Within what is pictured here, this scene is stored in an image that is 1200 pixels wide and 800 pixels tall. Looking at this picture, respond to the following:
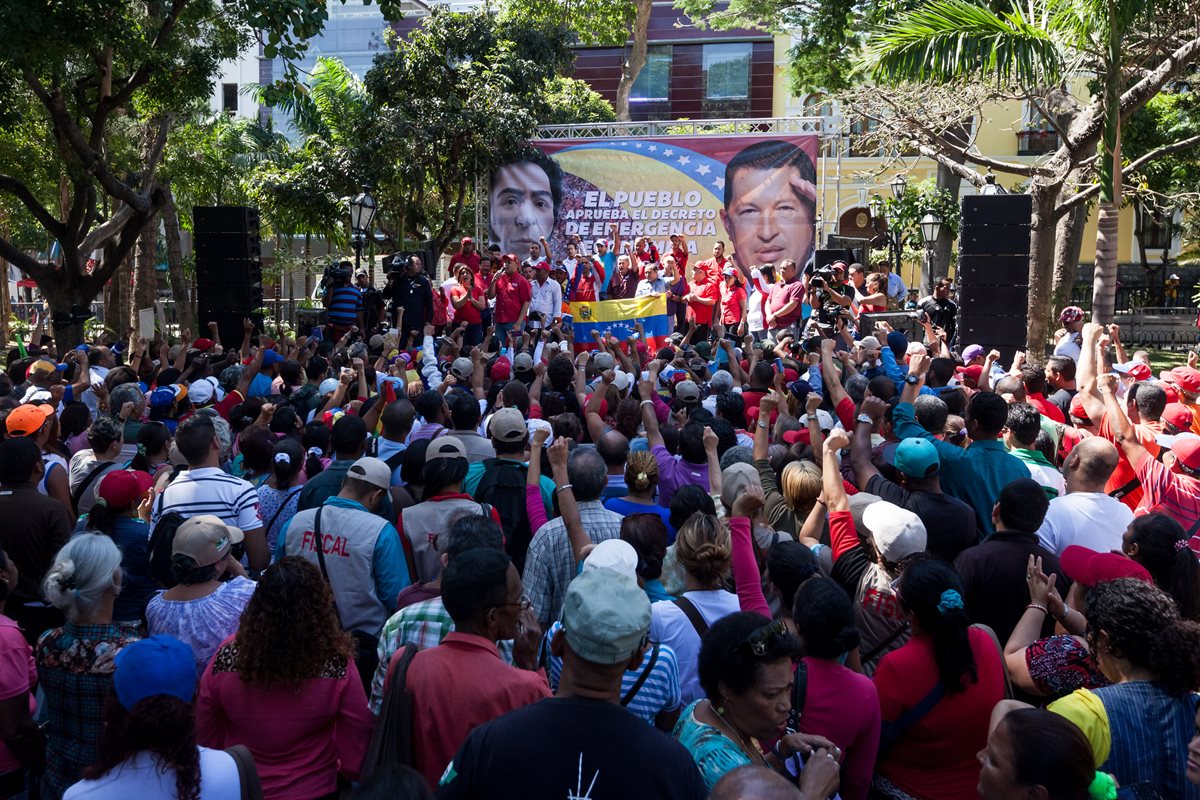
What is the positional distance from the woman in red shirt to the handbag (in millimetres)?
12086

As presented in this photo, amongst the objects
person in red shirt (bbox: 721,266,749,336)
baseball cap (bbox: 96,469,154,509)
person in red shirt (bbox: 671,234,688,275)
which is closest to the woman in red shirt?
person in red shirt (bbox: 721,266,749,336)

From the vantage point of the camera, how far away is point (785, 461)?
554 centimetres

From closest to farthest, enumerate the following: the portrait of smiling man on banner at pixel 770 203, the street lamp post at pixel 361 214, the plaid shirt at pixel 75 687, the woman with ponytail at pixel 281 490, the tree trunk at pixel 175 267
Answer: the plaid shirt at pixel 75 687 < the woman with ponytail at pixel 281 490 < the street lamp post at pixel 361 214 < the portrait of smiling man on banner at pixel 770 203 < the tree trunk at pixel 175 267

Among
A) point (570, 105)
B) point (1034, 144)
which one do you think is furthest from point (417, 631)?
point (1034, 144)

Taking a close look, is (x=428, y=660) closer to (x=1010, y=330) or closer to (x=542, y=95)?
(x=1010, y=330)

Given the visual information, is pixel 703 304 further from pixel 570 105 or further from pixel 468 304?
pixel 570 105

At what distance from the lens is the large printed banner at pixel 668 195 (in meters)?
19.2

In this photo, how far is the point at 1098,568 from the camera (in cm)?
358

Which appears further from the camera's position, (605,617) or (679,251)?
(679,251)

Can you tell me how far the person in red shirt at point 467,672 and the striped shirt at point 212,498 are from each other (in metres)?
1.90

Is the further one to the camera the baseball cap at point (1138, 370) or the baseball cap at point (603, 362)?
the baseball cap at point (603, 362)

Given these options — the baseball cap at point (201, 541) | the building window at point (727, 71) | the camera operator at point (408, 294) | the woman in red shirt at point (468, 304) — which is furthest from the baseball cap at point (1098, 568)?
the building window at point (727, 71)

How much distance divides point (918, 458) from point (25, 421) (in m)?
4.46

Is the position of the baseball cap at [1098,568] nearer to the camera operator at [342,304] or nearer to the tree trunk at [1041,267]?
the camera operator at [342,304]
